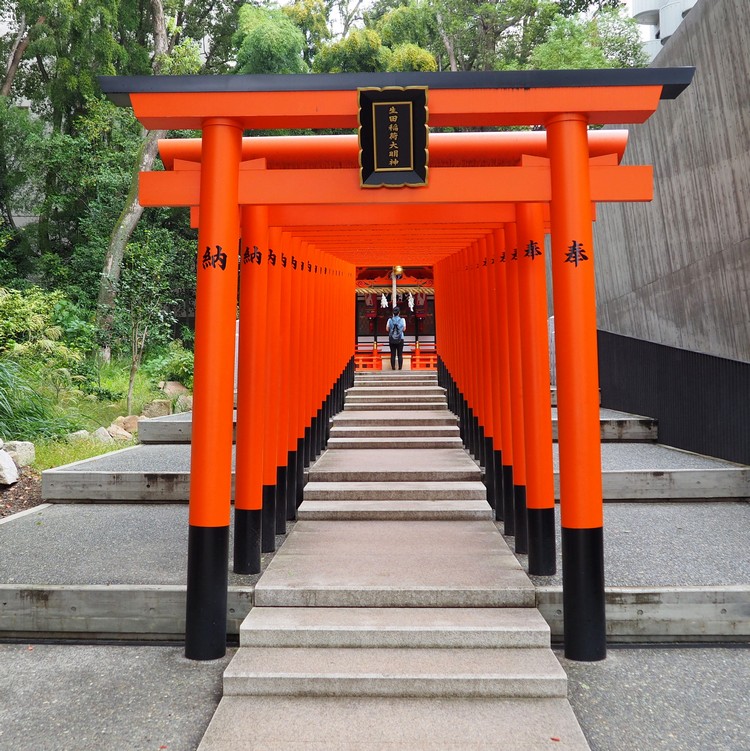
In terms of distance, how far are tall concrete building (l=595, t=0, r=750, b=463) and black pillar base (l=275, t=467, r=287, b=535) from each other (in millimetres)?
4917

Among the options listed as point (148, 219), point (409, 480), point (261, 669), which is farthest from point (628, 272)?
point (148, 219)

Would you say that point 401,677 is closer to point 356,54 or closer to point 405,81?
point 405,81

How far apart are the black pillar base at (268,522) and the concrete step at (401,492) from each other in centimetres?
119

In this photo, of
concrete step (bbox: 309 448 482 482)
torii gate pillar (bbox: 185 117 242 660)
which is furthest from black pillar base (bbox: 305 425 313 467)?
torii gate pillar (bbox: 185 117 242 660)

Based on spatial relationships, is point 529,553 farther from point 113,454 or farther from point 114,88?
point 113,454

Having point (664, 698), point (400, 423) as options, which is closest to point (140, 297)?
point (400, 423)

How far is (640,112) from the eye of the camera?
146 inches

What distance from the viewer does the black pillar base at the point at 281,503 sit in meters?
5.44

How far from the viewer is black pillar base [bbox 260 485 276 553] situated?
4988mm

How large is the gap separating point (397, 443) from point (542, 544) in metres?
3.86

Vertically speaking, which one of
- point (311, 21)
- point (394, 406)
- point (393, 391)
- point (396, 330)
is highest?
point (311, 21)

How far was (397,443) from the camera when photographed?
8.09 metres

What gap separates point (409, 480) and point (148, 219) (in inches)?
614

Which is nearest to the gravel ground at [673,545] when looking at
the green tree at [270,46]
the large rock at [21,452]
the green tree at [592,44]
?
the large rock at [21,452]
